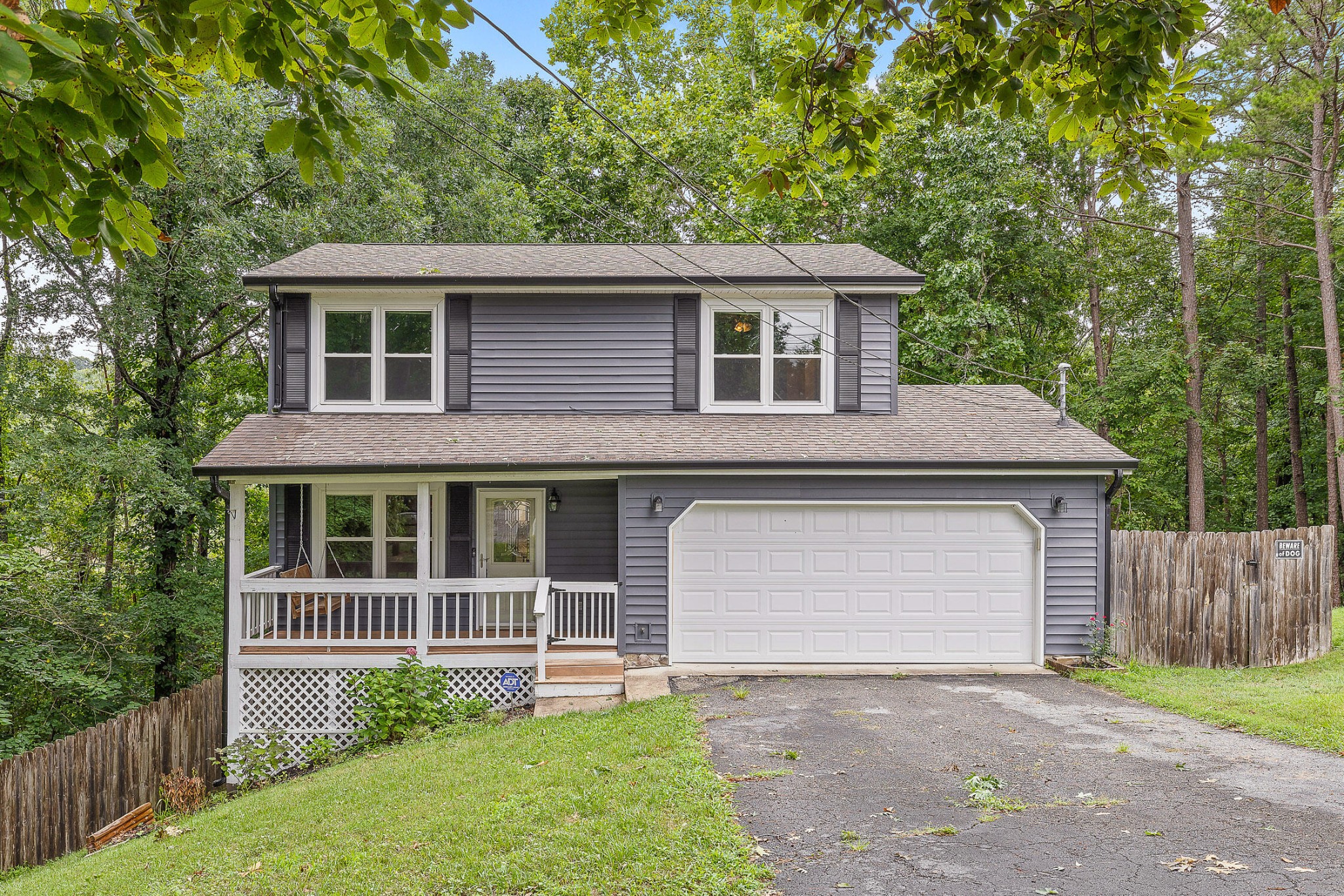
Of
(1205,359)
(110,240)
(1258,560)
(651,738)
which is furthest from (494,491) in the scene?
(1205,359)

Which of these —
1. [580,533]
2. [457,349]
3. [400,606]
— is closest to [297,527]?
[400,606]

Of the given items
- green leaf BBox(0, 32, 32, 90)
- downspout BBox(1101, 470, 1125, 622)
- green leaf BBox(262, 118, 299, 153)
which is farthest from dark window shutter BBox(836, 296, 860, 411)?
green leaf BBox(0, 32, 32, 90)

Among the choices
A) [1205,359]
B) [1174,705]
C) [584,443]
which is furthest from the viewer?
[1205,359]

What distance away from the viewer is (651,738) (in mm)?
6430

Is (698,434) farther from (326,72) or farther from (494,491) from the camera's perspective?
(326,72)

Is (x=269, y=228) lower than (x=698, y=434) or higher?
higher

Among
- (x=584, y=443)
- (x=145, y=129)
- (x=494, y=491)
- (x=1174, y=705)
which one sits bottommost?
(x=1174, y=705)

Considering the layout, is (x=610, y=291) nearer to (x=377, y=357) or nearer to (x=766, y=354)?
(x=766, y=354)

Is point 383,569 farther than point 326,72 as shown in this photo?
Yes

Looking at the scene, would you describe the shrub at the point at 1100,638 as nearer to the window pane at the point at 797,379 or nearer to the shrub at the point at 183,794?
the window pane at the point at 797,379

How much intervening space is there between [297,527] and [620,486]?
4.78 meters

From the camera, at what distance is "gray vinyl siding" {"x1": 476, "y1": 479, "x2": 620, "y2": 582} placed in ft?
34.3

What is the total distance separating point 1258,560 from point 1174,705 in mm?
3213

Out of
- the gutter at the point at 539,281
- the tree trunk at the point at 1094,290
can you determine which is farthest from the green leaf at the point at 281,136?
the tree trunk at the point at 1094,290
